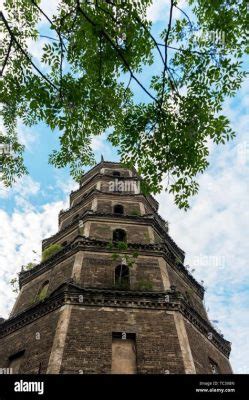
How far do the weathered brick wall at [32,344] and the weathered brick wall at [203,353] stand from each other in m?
4.21

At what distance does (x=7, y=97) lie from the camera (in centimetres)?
778

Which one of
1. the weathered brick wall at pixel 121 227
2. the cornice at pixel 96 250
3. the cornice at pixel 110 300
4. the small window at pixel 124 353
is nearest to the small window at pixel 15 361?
the cornice at pixel 110 300

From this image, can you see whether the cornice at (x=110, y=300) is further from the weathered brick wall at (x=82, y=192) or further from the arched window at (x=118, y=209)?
the weathered brick wall at (x=82, y=192)

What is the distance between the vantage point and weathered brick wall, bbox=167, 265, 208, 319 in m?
14.1

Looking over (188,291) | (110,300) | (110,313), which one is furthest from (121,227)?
(110,313)

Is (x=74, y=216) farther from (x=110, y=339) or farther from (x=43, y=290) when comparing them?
(x=110, y=339)

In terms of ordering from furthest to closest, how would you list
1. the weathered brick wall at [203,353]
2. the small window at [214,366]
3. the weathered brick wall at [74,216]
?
the weathered brick wall at [74,216] → the small window at [214,366] → the weathered brick wall at [203,353]

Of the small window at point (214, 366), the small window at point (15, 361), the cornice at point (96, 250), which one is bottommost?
the small window at point (214, 366)

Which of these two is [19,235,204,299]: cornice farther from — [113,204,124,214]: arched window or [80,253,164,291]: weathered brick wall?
[113,204,124,214]: arched window

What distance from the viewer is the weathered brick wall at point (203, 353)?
1089 centimetres

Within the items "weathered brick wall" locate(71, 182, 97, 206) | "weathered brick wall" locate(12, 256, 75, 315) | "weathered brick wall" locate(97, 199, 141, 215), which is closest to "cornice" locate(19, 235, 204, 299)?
"weathered brick wall" locate(12, 256, 75, 315)
